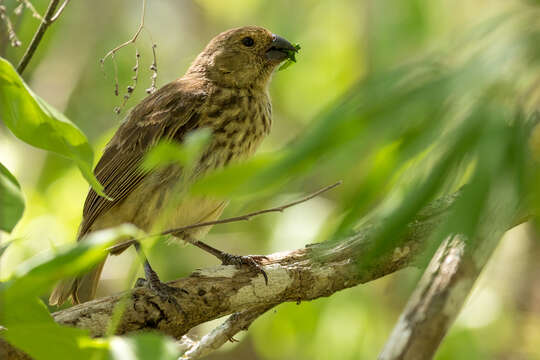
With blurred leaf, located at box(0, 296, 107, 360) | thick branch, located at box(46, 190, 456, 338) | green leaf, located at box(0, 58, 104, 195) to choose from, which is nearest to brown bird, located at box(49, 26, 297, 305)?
thick branch, located at box(46, 190, 456, 338)

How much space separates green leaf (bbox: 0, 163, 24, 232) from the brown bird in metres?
1.74

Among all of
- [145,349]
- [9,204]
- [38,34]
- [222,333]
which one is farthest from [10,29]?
[222,333]

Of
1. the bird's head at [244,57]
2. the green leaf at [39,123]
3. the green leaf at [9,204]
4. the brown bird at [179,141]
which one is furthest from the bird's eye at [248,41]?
the green leaf at [9,204]

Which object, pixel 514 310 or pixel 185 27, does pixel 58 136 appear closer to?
pixel 514 310

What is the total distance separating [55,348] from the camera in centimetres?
158

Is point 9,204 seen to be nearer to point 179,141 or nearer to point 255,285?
point 255,285

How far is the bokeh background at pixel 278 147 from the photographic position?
3910 mm

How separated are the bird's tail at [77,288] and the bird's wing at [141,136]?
9.1 inches

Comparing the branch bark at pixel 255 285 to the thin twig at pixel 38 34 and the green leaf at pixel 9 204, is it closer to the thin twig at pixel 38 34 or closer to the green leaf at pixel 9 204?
the thin twig at pixel 38 34

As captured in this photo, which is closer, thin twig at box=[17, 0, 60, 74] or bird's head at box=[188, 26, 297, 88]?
thin twig at box=[17, 0, 60, 74]

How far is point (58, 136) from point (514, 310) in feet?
14.0

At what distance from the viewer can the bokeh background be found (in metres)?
3.91

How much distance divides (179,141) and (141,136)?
0.78ft

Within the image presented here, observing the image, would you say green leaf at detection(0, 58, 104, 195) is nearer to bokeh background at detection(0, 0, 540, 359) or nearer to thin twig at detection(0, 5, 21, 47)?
thin twig at detection(0, 5, 21, 47)
